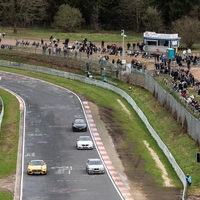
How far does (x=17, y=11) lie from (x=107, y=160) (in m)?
77.4

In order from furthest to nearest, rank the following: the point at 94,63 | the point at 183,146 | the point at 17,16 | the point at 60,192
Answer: the point at 17,16, the point at 94,63, the point at 183,146, the point at 60,192

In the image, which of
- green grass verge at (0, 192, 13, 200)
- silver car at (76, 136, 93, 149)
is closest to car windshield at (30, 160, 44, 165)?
green grass verge at (0, 192, 13, 200)

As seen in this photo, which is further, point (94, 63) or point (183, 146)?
point (94, 63)

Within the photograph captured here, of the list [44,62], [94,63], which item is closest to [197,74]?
[94,63]

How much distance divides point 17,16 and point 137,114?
58776mm

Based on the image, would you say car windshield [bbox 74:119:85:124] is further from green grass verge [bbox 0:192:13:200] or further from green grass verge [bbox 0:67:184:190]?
green grass verge [bbox 0:192:13:200]

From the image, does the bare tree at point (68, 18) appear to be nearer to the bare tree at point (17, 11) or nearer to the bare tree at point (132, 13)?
the bare tree at point (17, 11)

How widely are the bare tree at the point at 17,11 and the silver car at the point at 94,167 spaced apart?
74.6m

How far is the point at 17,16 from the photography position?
125 meters

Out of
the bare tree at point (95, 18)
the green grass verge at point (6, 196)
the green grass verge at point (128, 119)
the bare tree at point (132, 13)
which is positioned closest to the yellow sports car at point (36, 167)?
the green grass verge at point (6, 196)

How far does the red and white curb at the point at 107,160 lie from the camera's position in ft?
156

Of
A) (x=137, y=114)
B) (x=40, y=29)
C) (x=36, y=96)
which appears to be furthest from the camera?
(x=40, y=29)

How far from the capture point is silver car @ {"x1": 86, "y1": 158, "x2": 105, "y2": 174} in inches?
2018

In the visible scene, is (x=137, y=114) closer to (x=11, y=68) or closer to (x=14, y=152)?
(x=14, y=152)
